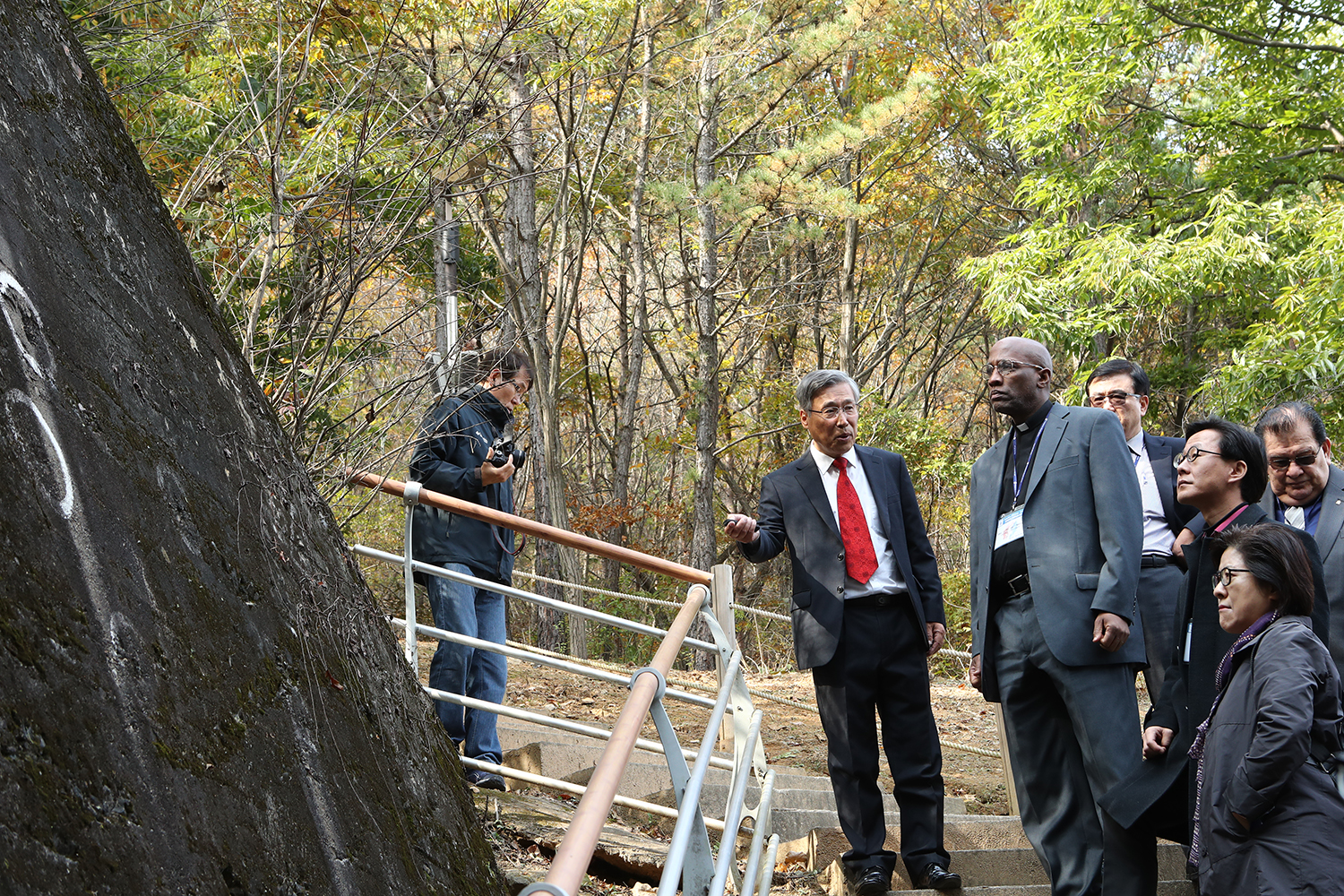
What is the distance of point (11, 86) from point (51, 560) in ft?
2.98

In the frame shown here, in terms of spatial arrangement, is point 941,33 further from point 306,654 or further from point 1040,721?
point 306,654

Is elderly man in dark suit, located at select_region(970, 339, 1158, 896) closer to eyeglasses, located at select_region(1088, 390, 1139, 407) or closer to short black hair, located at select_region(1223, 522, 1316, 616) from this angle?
short black hair, located at select_region(1223, 522, 1316, 616)

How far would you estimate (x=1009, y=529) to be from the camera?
3.89m

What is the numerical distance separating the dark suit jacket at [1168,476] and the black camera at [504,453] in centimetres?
261

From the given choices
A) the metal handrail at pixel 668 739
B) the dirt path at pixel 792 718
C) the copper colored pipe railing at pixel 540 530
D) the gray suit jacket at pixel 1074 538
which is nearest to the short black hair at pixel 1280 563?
the gray suit jacket at pixel 1074 538

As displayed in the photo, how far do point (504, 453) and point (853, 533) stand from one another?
1417mm

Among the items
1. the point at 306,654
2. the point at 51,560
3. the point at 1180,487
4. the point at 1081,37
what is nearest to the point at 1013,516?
the point at 1180,487

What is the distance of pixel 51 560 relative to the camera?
1.48m

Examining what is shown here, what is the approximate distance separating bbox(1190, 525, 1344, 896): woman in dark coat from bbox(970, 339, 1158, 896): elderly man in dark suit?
1.45 feet

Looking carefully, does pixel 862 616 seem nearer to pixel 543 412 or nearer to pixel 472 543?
pixel 472 543

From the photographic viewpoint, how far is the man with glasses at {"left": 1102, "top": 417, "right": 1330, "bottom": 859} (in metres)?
3.34

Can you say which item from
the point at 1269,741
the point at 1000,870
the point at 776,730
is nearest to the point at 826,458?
the point at 1000,870

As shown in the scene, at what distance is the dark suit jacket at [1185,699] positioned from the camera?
333 centimetres

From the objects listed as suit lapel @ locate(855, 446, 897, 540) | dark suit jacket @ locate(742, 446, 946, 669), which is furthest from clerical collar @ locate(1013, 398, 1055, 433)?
suit lapel @ locate(855, 446, 897, 540)
